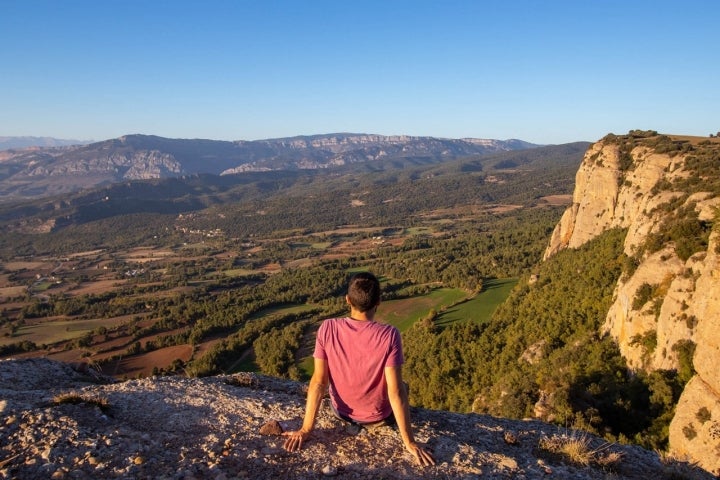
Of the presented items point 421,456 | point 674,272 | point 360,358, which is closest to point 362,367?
point 360,358

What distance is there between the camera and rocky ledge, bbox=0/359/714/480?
8.16 meters

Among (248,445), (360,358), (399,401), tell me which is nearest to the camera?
(399,401)

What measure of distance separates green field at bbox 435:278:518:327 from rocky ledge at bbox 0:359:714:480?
2258 inches

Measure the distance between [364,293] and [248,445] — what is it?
4322 millimetres

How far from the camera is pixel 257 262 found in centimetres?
17000

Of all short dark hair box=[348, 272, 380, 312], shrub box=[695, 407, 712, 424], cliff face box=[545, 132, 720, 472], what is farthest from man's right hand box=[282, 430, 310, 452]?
shrub box=[695, 407, 712, 424]

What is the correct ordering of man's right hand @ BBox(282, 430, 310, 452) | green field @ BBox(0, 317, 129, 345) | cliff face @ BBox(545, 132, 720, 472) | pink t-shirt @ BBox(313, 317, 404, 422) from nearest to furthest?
pink t-shirt @ BBox(313, 317, 404, 422) < man's right hand @ BBox(282, 430, 310, 452) < cliff face @ BBox(545, 132, 720, 472) < green field @ BBox(0, 317, 129, 345)

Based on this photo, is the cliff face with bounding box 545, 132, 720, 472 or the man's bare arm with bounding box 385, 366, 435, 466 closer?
the man's bare arm with bounding box 385, 366, 435, 466

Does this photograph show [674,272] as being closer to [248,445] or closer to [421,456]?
[421,456]

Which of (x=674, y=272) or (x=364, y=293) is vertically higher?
(x=364, y=293)

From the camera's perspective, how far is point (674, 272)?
92.4 ft

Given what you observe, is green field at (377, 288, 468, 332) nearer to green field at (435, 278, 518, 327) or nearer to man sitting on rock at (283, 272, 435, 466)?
green field at (435, 278, 518, 327)

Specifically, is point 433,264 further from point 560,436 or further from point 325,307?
point 560,436

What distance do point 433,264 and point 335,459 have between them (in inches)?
4623
